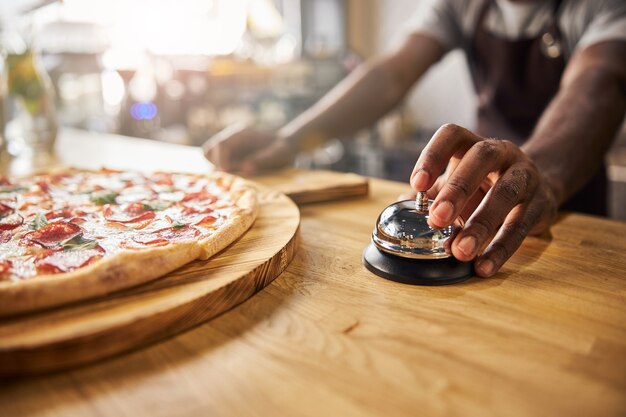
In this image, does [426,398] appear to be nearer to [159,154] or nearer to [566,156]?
[566,156]

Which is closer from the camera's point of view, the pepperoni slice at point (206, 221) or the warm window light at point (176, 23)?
the pepperoni slice at point (206, 221)

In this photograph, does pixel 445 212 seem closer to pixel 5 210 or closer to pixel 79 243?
pixel 79 243

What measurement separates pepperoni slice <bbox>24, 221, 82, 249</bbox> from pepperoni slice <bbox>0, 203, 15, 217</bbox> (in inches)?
8.3

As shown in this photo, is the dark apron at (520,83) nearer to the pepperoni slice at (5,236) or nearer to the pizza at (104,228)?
the pizza at (104,228)

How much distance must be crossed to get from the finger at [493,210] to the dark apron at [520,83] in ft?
3.65

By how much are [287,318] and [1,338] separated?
335 mm

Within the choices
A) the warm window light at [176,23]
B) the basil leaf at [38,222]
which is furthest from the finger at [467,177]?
the warm window light at [176,23]

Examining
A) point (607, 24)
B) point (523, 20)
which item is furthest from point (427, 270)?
point (523, 20)

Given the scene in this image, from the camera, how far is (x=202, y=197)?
1.14 m

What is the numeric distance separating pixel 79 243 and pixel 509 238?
0.70 m

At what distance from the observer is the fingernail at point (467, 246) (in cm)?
75

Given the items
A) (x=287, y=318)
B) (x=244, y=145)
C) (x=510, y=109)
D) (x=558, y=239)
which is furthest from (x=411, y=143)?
(x=287, y=318)

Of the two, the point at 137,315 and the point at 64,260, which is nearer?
the point at 137,315

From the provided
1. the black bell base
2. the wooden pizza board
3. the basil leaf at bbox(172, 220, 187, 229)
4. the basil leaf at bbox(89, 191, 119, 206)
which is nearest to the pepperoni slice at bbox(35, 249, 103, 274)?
the basil leaf at bbox(172, 220, 187, 229)
